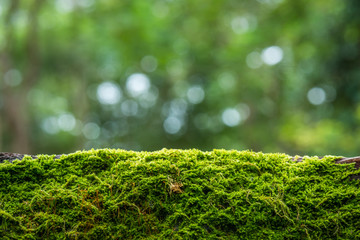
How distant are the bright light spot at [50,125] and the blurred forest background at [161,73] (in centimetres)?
8

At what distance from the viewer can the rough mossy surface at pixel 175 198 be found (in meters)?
2.05

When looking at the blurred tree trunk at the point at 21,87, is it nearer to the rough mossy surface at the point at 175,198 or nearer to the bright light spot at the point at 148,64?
the bright light spot at the point at 148,64

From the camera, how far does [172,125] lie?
23.0m

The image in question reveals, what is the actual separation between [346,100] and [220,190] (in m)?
13.8

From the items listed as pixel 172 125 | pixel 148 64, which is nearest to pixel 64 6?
pixel 148 64

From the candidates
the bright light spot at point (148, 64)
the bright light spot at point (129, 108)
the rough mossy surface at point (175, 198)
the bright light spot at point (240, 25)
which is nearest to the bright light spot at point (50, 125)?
the bright light spot at point (129, 108)

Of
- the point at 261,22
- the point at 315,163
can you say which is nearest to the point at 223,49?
the point at 261,22

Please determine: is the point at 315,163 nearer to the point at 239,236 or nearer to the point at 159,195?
the point at 239,236

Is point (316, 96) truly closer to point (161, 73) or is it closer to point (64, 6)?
point (161, 73)

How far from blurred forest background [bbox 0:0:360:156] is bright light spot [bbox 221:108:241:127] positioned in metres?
0.07

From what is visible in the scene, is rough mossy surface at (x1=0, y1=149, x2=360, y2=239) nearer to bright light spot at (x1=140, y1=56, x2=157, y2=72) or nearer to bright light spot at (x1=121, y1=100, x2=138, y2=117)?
bright light spot at (x1=140, y1=56, x2=157, y2=72)

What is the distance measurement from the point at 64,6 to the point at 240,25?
474 inches

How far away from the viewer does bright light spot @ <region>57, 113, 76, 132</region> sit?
28.0 m

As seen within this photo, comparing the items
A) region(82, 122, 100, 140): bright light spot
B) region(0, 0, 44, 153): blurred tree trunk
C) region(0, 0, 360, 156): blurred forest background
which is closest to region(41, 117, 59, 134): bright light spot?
region(0, 0, 360, 156): blurred forest background
